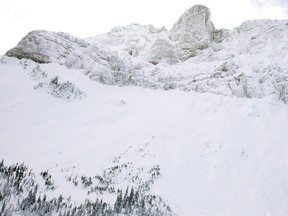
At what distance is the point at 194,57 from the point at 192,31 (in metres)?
12.6

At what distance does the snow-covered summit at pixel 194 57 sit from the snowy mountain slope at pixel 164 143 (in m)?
4.87

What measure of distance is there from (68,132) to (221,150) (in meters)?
15.4

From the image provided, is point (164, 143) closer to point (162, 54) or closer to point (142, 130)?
point (142, 130)

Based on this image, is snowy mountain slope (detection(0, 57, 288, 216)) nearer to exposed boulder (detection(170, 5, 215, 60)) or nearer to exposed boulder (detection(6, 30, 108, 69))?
exposed boulder (detection(6, 30, 108, 69))

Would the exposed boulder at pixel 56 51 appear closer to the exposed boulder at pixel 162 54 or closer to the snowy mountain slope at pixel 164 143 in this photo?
the snowy mountain slope at pixel 164 143

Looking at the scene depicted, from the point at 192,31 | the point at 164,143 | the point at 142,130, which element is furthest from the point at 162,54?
the point at 164,143

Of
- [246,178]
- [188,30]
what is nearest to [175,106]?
[246,178]

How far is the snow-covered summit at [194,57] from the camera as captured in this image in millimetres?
44875

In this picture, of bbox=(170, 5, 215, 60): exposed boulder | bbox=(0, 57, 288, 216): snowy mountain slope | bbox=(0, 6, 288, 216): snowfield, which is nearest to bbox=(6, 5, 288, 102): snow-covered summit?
bbox=(170, 5, 215, 60): exposed boulder

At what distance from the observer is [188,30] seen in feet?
262

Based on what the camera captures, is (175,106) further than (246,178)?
Yes

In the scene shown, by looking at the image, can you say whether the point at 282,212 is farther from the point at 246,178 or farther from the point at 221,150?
the point at 221,150

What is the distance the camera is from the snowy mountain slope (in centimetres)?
2333

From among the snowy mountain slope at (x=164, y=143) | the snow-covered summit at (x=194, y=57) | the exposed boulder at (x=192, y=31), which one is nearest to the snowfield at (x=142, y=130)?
the snowy mountain slope at (x=164, y=143)
